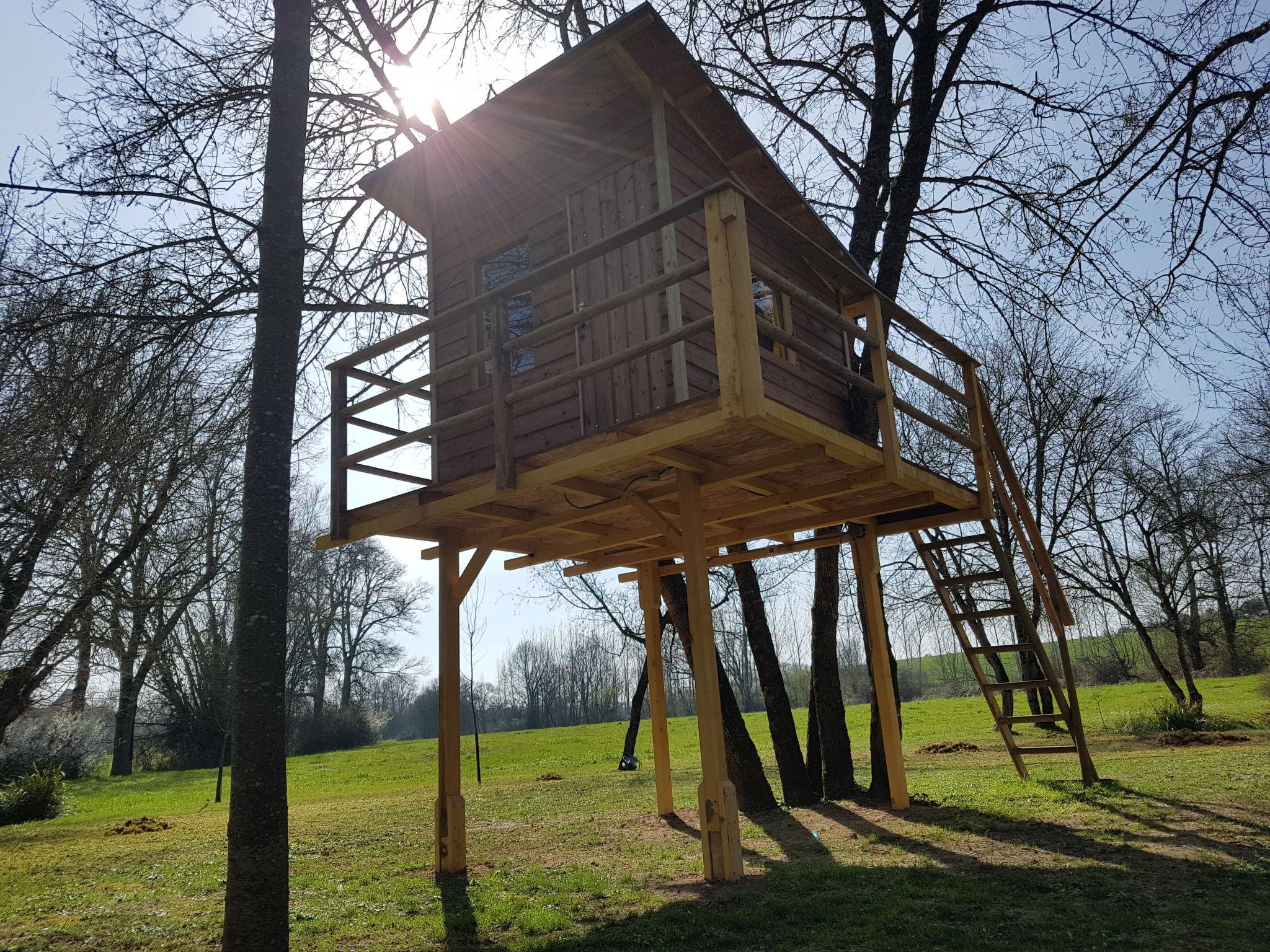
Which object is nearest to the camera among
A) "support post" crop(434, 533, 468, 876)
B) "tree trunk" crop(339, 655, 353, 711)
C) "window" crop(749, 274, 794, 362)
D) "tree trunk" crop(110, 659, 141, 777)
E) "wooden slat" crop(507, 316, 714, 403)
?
"wooden slat" crop(507, 316, 714, 403)

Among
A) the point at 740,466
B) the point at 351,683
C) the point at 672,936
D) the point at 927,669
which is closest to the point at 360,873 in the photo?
the point at 672,936

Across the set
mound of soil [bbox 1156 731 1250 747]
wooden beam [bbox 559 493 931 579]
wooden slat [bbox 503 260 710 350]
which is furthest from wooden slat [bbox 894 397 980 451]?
mound of soil [bbox 1156 731 1250 747]

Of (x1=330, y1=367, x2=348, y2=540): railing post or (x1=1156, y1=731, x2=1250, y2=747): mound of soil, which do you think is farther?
(x1=1156, y1=731, x2=1250, y2=747): mound of soil

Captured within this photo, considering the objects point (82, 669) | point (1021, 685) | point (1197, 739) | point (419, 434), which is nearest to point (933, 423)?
point (1021, 685)

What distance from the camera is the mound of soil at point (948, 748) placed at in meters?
18.7

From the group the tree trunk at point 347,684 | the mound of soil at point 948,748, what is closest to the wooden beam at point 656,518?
the mound of soil at point 948,748

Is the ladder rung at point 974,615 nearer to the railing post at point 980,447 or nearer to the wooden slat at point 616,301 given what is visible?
the railing post at point 980,447

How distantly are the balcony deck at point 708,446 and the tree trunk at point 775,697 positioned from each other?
4.28 feet

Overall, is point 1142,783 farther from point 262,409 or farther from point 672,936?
point 262,409

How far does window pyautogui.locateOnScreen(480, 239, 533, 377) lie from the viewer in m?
8.59

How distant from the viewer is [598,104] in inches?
325

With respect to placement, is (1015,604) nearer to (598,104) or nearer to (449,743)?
(449,743)

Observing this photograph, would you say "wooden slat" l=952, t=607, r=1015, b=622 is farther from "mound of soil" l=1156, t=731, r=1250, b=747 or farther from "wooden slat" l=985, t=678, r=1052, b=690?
"mound of soil" l=1156, t=731, r=1250, b=747

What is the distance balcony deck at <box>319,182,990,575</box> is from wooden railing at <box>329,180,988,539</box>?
0.7 inches
